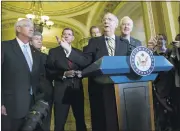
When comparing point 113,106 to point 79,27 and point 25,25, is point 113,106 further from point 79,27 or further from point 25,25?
point 79,27

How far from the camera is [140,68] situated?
58.7 inches

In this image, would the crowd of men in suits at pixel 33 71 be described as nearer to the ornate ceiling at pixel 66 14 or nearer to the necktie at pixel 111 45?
the necktie at pixel 111 45

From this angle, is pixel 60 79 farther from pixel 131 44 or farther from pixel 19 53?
pixel 131 44

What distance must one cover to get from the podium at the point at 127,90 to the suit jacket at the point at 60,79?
2.79 feet

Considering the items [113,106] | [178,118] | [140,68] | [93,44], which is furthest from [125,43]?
[178,118]

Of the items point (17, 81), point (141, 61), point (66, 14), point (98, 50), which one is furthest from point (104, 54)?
point (66, 14)

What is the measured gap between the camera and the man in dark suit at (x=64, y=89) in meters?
2.39

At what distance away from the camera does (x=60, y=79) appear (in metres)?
2.43

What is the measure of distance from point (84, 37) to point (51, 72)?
333 inches

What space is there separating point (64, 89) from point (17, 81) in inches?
25.2

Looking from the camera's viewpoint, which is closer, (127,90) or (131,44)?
(127,90)

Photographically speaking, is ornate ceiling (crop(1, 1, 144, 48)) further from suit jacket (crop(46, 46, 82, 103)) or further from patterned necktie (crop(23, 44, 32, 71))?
patterned necktie (crop(23, 44, 32, 71))

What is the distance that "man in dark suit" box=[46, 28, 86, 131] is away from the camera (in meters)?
2.39

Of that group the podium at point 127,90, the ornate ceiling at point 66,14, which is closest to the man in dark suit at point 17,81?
the podium at point 127,90
